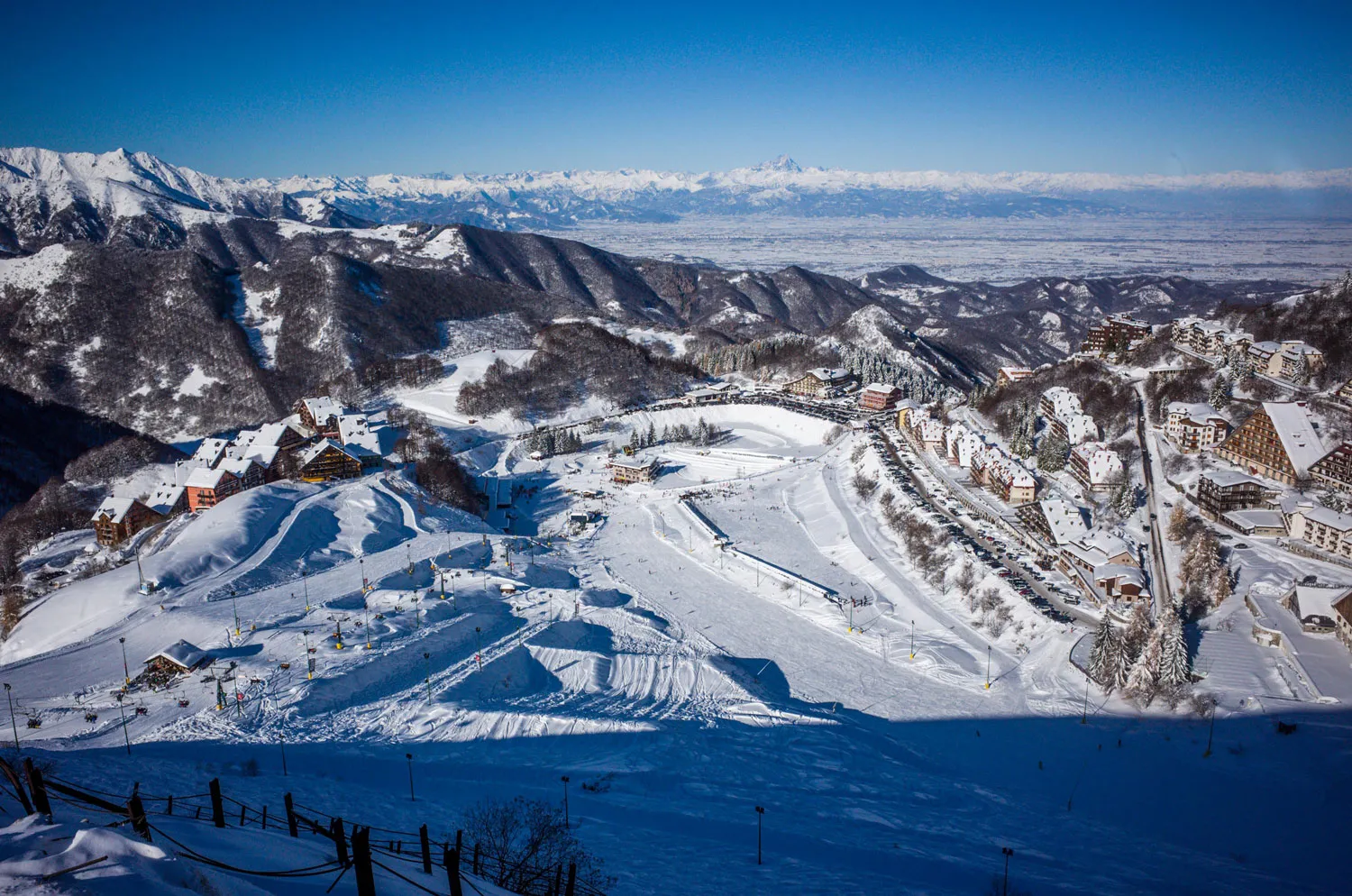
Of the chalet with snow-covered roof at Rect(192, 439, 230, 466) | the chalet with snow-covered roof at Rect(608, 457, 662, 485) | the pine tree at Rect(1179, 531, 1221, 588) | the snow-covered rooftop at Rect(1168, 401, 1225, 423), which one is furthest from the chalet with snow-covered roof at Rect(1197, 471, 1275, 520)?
the chalet with snow-covered roof at Rect(192, 439, 230, 466)

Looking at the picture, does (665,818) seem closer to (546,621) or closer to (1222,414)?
(546,621)

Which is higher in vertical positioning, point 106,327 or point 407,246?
point 407,246

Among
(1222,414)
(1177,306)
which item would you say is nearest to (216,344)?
(1222,414)

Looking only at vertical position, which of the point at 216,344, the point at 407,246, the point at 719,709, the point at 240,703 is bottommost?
the point at 719,709

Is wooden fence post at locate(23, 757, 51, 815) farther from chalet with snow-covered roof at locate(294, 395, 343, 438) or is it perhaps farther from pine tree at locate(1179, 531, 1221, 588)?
chalet with snow-covered roof at locate(294, 395, 343, 438)

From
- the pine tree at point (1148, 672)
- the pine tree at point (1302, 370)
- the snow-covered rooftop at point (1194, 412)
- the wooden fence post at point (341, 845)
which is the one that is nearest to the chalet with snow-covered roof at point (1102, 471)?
the snow-covered rooftop at point (1194, 412)

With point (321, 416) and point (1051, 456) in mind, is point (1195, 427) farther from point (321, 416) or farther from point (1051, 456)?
point (321, 416)
